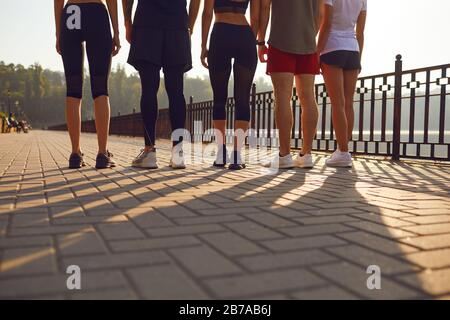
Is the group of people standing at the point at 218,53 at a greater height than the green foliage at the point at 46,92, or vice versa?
the green foliage at the point at 46,92

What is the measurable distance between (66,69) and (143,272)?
133 inches

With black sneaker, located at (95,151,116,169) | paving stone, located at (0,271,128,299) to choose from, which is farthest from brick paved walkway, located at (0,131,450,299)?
black sneaker, located at (95,151,116,169)

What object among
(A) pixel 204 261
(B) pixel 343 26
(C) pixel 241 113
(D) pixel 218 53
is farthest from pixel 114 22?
(A) pixel 204 261

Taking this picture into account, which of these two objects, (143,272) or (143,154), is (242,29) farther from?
(143,272)

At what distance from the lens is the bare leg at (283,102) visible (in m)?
4.36

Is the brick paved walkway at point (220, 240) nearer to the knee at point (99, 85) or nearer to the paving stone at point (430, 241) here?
the paving stone at point (430, 241)

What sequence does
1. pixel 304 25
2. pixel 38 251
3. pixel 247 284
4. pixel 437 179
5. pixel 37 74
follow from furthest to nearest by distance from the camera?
1. pixel 37 74
2. pixel 304 25
3. pixel 437 179
4. pixel 38 251
5. pixel 247 284

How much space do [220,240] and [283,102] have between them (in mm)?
2853

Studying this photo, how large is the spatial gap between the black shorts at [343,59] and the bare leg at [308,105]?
0.29m

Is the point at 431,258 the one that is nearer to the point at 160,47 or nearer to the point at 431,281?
the point at 431,281

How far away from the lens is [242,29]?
4.28 m

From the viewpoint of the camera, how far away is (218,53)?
4.25 meters

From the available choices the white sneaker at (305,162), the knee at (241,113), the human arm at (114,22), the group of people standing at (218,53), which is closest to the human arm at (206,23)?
the group of people standing at (218,53)
